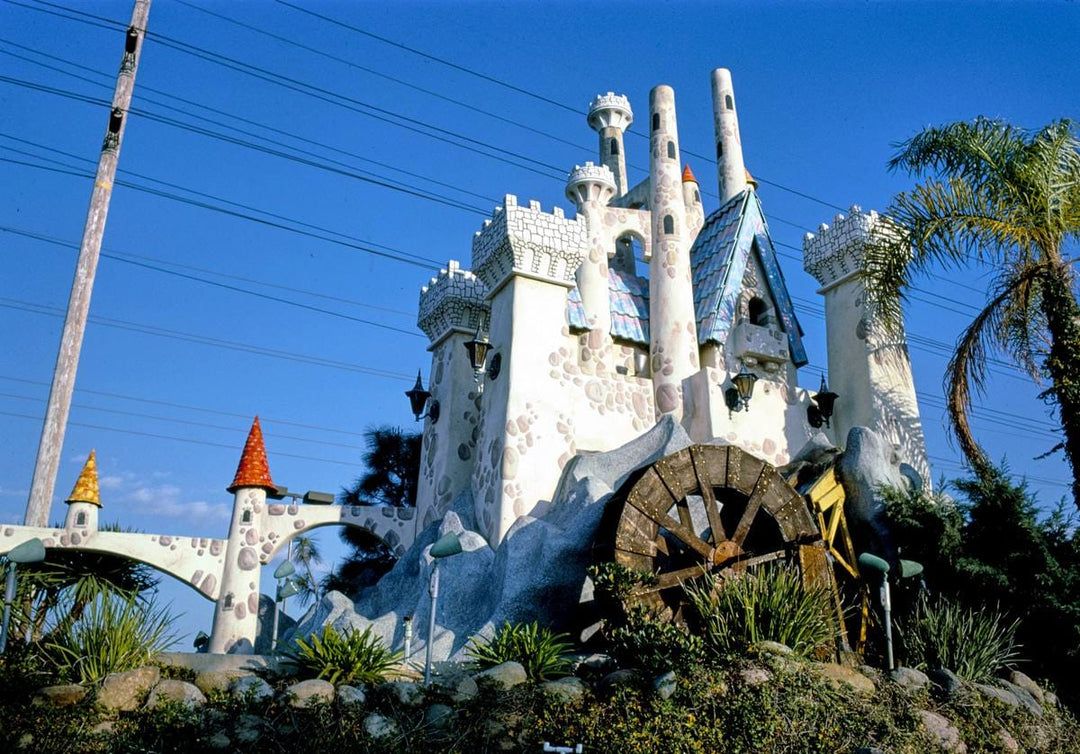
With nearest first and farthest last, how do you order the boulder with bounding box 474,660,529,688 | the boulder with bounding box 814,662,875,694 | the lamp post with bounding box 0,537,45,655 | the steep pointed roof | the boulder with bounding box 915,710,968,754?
1. the boulder with bounding box 474,660,529,688
2. the lamp post with bounding box 0,537,45,655
3. the boulder with bounding box 915,710,968,754
4. the boulder with bounding box 814,662,875,694
5. the steep pointed roof

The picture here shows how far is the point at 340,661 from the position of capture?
9.90 metres

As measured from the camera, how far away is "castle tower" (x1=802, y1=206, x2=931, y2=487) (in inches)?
753

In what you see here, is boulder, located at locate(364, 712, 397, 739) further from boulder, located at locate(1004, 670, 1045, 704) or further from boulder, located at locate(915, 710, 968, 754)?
boulder, located at locate(1004, 670, 1045, 704)

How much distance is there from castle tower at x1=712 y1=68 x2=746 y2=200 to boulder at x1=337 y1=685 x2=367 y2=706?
15.1m

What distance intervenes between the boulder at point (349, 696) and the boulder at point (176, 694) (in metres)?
1.28

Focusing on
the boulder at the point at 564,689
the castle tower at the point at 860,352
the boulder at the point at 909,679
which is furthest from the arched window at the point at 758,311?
the boulder at the point at 564,689

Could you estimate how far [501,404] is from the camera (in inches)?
670

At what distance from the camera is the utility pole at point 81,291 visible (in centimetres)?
1499

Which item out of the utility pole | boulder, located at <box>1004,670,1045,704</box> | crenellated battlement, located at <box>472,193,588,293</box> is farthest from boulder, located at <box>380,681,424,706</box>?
crenellated battlement, located at <box>472,193,588,293</box>

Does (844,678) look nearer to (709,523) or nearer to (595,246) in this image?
(709,523)

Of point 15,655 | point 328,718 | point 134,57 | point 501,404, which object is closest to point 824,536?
point 501,404

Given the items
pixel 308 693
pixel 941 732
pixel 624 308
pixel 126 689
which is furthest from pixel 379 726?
pixel 624 308

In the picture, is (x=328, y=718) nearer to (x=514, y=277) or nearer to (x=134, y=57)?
(x=514, y=277)

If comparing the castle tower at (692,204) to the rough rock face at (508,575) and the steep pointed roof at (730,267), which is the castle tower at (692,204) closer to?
the steep pointed roof at (730,267)
